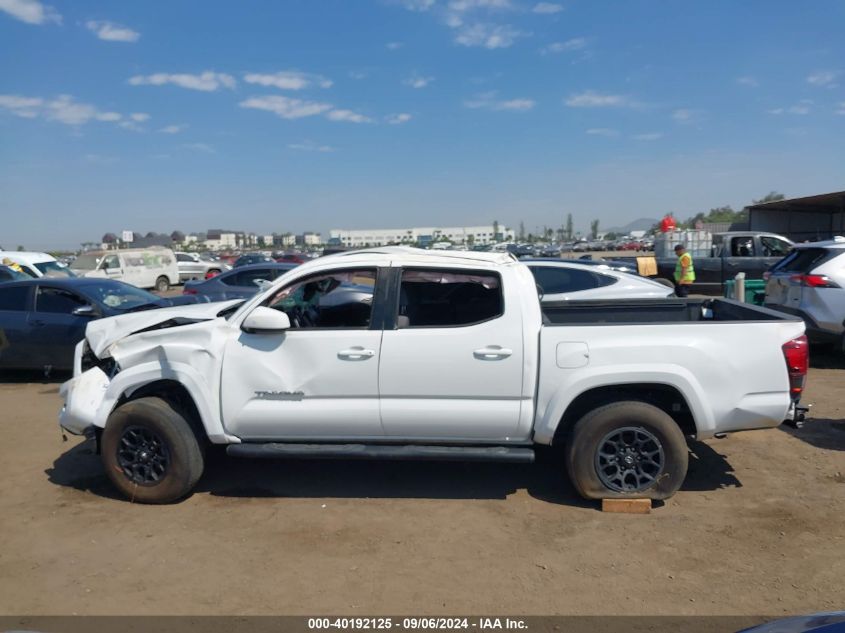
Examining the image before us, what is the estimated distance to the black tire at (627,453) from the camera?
15.5 feet

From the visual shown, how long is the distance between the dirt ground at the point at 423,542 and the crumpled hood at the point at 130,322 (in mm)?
1199

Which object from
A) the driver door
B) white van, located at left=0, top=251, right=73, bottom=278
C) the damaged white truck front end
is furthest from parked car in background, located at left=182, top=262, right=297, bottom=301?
white van, located at left=0, top=251, right=73, bottom=278

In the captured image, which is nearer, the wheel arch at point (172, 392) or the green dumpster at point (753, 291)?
the wheel arch at point (172, 392)

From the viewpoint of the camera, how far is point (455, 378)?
15.8 ft

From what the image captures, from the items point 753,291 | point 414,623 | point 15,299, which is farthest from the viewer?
point 753,291

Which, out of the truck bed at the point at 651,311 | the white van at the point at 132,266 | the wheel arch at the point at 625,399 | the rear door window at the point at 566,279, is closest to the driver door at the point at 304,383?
the wheel arch at the point at 625,399

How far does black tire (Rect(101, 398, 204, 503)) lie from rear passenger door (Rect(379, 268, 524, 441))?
4.97 feet

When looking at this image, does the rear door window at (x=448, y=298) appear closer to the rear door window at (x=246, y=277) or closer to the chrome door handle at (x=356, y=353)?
the chrome door handle at (x=356, y=353)

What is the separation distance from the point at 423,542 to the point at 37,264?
22546 millimetres

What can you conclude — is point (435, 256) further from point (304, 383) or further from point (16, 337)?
point (16, 337)

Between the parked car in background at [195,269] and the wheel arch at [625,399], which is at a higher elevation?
the parked car in background at [195,269]

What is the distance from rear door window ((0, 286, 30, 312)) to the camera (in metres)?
9.77

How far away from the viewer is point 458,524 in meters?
4.72

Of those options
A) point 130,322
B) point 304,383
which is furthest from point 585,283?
point 130,322
